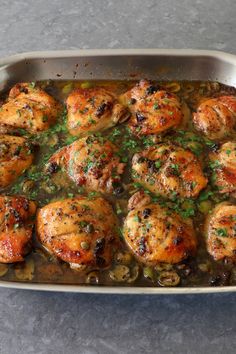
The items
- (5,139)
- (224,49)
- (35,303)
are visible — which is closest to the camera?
(35,303)

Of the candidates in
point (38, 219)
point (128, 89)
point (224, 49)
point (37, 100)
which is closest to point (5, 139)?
point (37, 100)

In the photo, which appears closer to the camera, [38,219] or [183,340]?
[183,340]

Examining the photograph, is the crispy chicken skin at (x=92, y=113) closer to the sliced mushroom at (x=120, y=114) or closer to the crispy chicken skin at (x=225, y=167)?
the sliced mushroom at (x=120, y=114)

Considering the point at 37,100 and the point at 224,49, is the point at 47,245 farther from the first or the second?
the point at 224,49

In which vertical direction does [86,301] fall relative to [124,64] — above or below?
below

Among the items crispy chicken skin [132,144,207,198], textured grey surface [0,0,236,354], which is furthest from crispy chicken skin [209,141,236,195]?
textured grey surface [0,0,236,354]

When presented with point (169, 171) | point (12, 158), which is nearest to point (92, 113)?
point (12, 158)

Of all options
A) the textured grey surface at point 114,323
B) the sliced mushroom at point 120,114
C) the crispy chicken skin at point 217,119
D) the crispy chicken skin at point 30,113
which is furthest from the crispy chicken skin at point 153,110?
the textured grey surface at point 114,323
